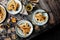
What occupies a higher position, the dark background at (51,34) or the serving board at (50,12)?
the serving board at (50,12)

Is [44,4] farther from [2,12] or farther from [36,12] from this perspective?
[2,12]

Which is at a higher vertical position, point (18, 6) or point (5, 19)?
point (18, 6)

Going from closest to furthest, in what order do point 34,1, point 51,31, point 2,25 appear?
1. point 2,25
2. point 34,1
3. point 51,31

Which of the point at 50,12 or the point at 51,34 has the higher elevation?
the point at 50,12

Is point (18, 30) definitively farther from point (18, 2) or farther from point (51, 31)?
point (51, 31)

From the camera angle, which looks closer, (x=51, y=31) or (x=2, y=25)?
(x=2, y=25)

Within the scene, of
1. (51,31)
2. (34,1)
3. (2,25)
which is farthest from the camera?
(51,31)

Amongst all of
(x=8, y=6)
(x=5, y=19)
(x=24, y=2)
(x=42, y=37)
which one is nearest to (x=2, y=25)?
(x=5, y=19)

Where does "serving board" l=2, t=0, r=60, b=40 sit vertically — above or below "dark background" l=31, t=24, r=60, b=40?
above

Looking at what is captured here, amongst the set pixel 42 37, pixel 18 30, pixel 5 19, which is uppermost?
pixel 5 19
